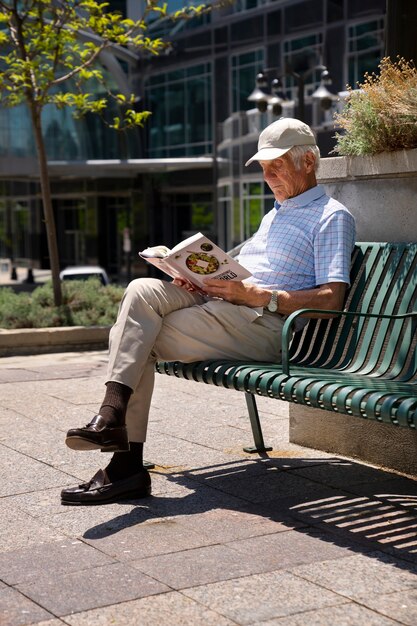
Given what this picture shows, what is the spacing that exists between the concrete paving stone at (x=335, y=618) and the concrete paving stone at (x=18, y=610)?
28.6 inches

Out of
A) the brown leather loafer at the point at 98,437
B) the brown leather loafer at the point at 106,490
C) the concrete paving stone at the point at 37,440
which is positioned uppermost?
the brown leather loafer at the point at 98,437

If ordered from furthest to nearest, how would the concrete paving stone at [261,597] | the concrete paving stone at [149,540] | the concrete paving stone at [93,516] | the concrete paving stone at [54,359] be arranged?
the concrete paving stone at [54,359], the concrete paving stone at [93,516], the concrete paving stone at [149,540], the concrete paving stone at [261,597]

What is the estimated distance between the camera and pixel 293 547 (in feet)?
14.5

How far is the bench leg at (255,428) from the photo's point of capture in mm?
6039

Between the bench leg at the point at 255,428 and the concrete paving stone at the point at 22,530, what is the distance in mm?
1546

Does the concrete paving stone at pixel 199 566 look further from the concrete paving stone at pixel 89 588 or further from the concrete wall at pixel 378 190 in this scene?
the concrete wall at pixel 378 190

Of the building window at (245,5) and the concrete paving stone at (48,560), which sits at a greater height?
the building window at (245,5)

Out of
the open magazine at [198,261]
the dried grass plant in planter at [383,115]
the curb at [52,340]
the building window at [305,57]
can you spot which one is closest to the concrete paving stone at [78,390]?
the curb at [52,340]

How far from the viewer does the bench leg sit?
6039 millimetres

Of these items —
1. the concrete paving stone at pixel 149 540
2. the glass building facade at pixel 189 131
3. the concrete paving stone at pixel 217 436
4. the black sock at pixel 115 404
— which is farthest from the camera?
the glass building facade at pixel 189 131

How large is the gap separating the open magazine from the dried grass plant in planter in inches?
45.6

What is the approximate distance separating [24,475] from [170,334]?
111 cm

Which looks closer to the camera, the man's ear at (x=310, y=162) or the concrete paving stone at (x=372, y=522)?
the concrete paving stone at (x=372, y=522)

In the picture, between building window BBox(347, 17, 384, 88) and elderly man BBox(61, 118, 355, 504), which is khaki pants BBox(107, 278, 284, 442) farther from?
building window BBox(347, 17, 384, 88)
